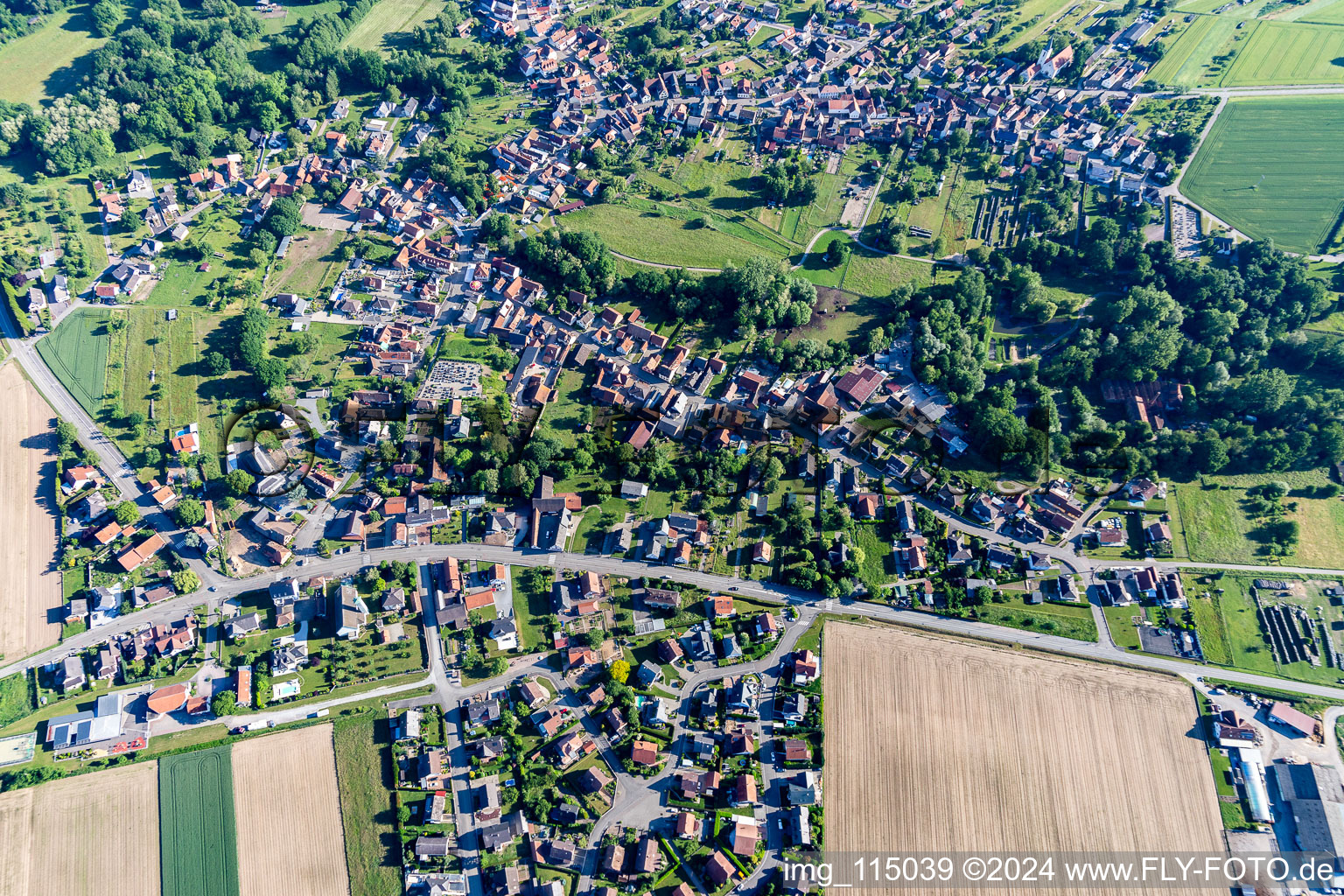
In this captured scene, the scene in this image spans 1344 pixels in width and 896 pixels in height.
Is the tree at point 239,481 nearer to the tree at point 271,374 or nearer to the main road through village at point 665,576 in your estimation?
the main road through village at point 665,576

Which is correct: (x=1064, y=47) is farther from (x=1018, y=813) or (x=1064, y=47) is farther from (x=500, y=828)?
(x=500, y=828)

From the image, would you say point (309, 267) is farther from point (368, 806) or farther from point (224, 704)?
point (368, 806)

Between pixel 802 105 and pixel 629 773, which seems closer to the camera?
pixel 629 773

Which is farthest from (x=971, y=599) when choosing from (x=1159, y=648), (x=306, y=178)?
(x=306, y=178)

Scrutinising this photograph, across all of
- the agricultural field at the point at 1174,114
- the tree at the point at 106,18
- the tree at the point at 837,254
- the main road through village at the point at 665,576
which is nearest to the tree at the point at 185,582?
the main road through village at the point at 665,576

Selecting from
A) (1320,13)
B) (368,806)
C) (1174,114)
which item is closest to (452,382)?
(368,806)

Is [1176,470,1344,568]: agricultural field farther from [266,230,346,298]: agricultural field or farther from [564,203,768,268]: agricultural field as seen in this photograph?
[266,230,346,298]: agricultural field
